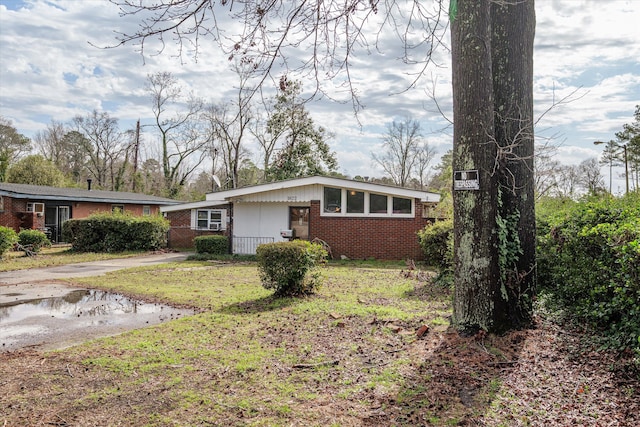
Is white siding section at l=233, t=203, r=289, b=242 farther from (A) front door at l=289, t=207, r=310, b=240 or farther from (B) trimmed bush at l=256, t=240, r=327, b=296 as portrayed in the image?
(B) trimmed bush at l=256, t=240, r=327, b=296

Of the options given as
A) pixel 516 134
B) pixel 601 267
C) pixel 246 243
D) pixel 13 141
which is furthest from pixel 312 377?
pixel 13 141

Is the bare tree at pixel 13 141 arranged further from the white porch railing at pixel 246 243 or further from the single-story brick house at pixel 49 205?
the white porch railing at pixel 246 243

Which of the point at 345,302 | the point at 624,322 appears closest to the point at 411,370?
the point at 624,322

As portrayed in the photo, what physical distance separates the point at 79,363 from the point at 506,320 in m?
4.69

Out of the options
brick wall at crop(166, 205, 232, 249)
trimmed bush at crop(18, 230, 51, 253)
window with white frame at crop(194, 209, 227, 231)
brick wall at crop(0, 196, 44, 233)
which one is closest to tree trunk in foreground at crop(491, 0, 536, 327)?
window with white frame at crop(194, 209, 227, 231)

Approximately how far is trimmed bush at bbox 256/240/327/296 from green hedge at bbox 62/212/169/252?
538 inches

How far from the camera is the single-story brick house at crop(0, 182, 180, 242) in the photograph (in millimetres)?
20156

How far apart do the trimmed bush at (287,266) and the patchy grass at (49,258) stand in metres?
10.5

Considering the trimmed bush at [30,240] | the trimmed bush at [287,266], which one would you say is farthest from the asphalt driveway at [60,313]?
the trimmed bush at [30,240]

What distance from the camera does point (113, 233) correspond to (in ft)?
65.6

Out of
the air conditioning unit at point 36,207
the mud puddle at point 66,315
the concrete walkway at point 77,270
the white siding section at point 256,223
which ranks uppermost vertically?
the air conditioning unit at point 36,207

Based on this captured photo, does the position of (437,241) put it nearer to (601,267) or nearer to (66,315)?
(601,267)

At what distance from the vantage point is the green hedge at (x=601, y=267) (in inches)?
149

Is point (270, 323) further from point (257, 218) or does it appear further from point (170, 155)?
point (170, 155)
